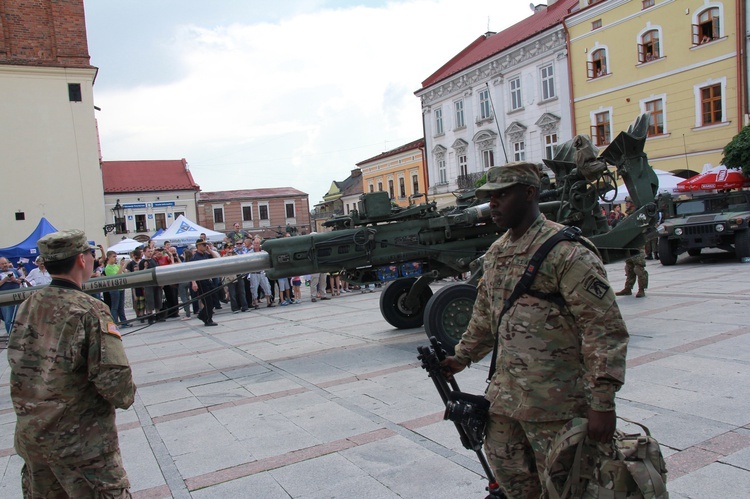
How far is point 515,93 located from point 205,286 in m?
26.0

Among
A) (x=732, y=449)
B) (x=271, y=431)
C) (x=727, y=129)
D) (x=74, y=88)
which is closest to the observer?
(x=732, y=449)

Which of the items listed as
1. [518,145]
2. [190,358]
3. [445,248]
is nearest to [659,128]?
[518,145]

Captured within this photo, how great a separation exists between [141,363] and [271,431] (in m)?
4.57

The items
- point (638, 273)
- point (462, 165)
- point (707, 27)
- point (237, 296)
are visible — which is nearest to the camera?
point (638, 273)

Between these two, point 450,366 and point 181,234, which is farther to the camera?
point 181,234

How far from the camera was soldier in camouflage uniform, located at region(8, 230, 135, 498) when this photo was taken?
2.80m

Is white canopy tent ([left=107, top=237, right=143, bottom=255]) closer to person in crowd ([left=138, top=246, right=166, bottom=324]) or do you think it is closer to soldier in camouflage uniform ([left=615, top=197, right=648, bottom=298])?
person in crowd ([left=138, top=246, right=166, bottom=324])

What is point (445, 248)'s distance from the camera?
859 cm

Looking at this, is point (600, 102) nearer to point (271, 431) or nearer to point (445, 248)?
point (445, 248)

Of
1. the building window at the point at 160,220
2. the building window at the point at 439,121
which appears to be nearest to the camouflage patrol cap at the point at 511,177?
the building window at the point at 439,121

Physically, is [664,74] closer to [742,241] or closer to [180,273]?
[742,241]

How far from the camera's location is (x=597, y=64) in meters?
30.4

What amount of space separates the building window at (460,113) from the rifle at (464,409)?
124 ft

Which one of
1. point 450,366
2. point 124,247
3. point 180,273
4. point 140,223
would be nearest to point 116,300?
point 180,273
